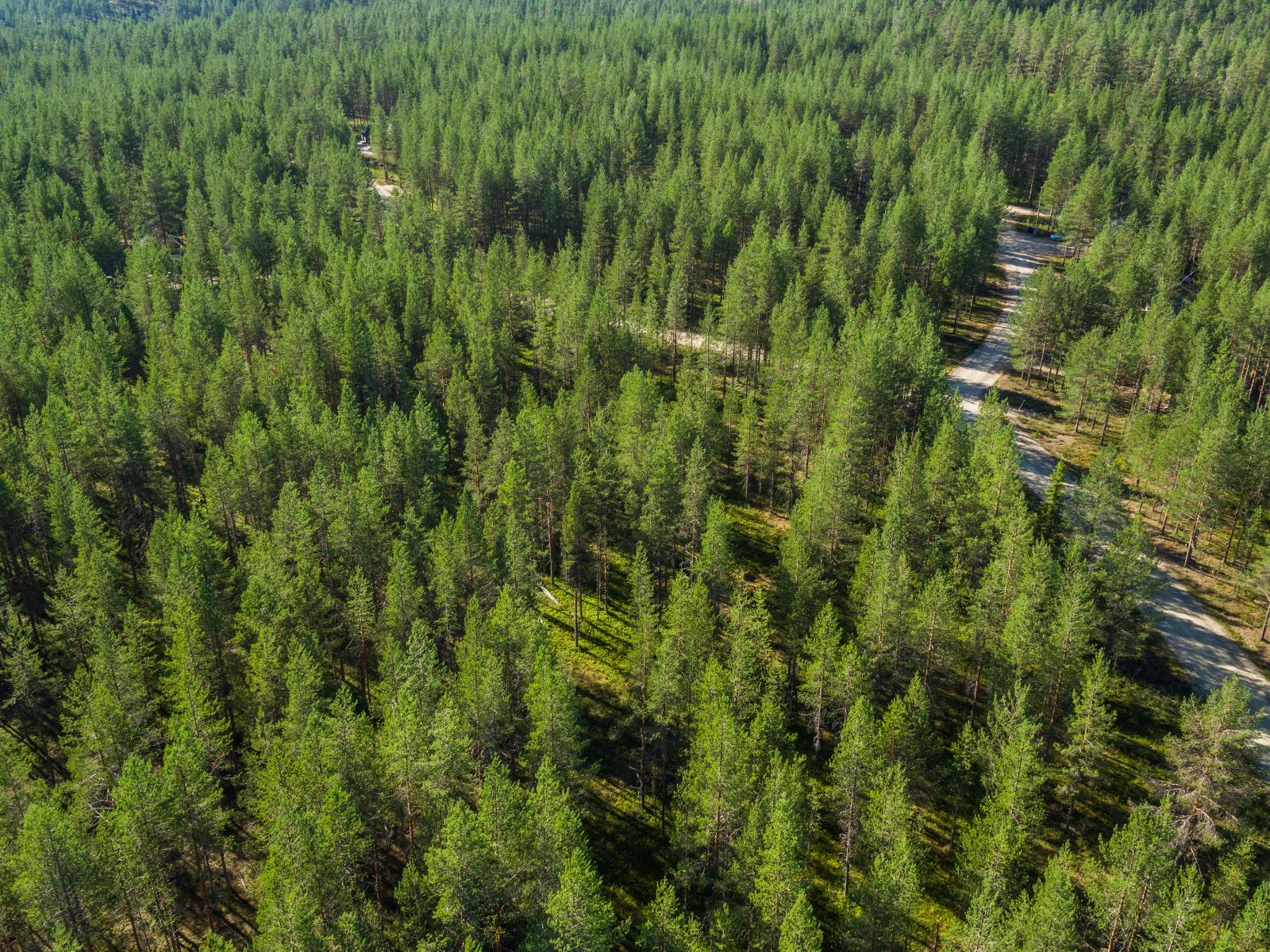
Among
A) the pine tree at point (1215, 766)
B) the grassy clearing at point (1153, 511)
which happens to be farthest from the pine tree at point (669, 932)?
the grassy clearing at point (1153, 511)

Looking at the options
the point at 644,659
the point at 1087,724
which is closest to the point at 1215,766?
the point at 1087,724

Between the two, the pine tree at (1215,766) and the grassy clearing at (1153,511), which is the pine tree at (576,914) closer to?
the pine tree at (1215,766)

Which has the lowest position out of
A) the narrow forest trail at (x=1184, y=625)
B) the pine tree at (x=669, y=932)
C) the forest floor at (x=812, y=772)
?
the forest floor at (x=812, y=772)

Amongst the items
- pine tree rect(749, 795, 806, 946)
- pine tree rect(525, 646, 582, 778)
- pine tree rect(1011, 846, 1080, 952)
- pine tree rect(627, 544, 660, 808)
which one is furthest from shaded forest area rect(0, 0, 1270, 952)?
pine tree rect(525, 646, 582, 778)

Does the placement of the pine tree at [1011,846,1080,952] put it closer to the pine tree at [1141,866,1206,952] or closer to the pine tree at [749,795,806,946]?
the pine tree at [1141,866,1206,952]

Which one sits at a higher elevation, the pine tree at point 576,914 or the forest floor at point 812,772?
the pine tree at point 576,914

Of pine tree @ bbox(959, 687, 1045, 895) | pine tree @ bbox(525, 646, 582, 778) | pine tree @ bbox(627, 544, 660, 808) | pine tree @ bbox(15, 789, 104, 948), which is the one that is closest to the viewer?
pine tree @ bbox(15, 789, 104, 948)

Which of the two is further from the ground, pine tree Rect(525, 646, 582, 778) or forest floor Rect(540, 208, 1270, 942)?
pine tree Rect(525, 646, 582, 778)

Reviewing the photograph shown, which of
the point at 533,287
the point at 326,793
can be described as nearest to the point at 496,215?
the point at 533,287
